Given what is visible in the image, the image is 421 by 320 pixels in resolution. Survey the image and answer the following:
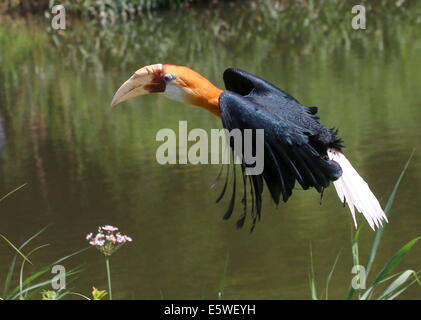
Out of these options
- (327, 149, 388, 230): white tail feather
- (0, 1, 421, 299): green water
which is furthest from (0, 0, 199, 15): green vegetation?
(327, 149, 388, 230): white tail feather

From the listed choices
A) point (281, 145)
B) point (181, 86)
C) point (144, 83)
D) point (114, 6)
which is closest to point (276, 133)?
point (281, 145)

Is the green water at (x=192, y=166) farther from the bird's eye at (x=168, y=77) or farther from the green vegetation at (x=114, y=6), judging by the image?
the green vegetation at (x=114, y=6)

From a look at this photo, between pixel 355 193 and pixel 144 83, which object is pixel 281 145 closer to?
pixel 355 193

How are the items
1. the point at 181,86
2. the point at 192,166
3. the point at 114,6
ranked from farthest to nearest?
the point at 114,6 < the point at 192,166 < the point at 181,86

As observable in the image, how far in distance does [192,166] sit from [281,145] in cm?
445

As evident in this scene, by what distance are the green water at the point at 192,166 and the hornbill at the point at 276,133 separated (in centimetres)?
99

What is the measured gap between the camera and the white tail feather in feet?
14.0

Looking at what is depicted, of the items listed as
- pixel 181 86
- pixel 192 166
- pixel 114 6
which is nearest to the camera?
pixel 181 86

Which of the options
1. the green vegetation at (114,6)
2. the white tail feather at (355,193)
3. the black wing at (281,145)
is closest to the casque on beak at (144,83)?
the black wing at (281,145)

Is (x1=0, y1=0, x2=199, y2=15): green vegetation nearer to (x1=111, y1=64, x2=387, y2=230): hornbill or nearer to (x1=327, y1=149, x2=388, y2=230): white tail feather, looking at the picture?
(x1=111, y1=64, x2=387, y2=230): hornbill

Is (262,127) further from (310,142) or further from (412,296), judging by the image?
(412,296)

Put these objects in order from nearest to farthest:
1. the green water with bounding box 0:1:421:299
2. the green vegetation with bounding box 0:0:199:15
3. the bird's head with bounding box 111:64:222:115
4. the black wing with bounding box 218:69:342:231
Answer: the black wing with bounding box 218:69:342:231, the bird's head with bounding box 111:64:222:115, the green water with bounding box 0:1:421:299, the green vegetation with bounding box 0:0:199:15

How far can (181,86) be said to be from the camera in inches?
169

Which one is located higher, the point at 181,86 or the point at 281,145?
the point at 181,86
